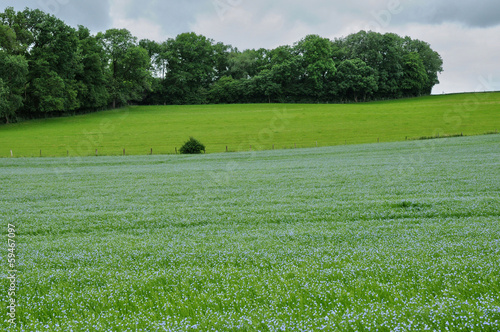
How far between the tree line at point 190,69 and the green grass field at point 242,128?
8289 millimetres

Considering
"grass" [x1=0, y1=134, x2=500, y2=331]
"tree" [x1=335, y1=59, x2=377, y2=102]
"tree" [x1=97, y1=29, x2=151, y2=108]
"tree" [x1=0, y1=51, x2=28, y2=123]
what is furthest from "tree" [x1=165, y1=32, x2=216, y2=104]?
"grass" [x1=0, y1=134, x2=500, y2=331]

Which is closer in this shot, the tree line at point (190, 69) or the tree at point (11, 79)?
the tree at point (11, 79)

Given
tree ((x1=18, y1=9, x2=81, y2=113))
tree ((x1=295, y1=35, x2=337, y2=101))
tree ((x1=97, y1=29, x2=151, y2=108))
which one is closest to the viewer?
tree ((x1=18, y1=9, x2=81, y2=113))

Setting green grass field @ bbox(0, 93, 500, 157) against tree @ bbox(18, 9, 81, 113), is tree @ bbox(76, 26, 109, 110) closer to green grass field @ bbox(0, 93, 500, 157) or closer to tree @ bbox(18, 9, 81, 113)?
green grass field @ bbox(0, 93, 500, 157)

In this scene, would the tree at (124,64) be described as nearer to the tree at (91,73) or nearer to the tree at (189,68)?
the tree at (91,73)

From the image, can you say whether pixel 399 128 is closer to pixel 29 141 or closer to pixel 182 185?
pixel 182 185

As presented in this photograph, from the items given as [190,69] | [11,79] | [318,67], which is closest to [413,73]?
[318,67]

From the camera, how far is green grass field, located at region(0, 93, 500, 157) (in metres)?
63.0

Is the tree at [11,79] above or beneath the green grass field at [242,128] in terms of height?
above

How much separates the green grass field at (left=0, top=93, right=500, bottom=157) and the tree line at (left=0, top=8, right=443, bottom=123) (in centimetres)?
829

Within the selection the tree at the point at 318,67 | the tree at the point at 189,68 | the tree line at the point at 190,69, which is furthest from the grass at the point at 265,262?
the tree at the point at 189,68

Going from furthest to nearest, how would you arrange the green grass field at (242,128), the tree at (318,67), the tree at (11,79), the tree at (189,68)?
1. the tree at (189,68)
2. the tree at (318,67)
3. the tree at (11,79)
4. the green grass field at (242,128)

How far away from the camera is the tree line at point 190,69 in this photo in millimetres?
83812

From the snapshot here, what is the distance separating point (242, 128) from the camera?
3024 inches
